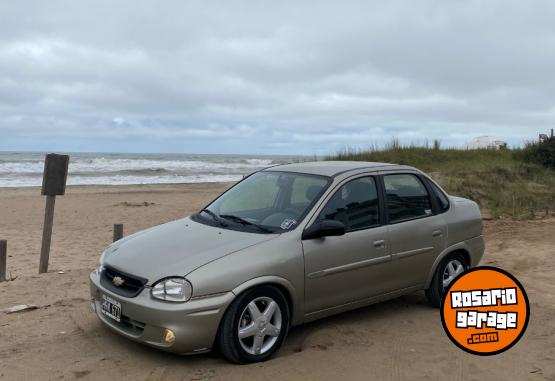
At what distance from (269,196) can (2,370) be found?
286 cm

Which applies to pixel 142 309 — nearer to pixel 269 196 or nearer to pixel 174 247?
pixel 174 247

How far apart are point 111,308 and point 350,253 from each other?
86.7 inches

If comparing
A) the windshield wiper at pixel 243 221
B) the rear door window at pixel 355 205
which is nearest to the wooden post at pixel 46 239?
the windshield wiper at pixel 243 221

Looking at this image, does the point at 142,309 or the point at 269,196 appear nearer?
the point at 142,309

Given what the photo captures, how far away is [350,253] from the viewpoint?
17.1ft

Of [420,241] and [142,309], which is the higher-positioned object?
[420,241]

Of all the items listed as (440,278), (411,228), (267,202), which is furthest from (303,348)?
(440,278)

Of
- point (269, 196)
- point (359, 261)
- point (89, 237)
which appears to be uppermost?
point (269, 196)

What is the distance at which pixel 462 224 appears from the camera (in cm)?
638

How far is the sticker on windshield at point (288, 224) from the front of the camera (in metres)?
4.98

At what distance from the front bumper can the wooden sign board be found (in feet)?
12.6

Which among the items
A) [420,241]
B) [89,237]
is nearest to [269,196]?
[420,241]

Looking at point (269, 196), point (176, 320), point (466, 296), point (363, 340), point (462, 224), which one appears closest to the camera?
point (466, 296)

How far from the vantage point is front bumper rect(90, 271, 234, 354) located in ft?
13.9
